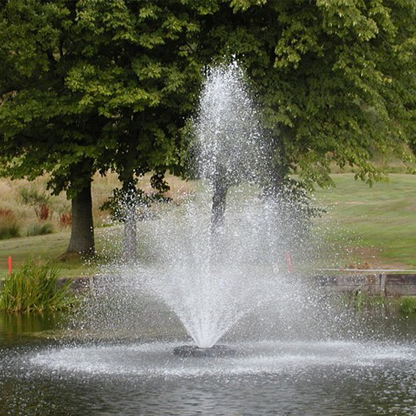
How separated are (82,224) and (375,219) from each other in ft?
49.1

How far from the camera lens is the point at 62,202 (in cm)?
5353

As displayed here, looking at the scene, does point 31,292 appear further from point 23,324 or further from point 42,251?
point 42,251

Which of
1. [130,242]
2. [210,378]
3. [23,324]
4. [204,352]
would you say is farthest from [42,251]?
[210,378]

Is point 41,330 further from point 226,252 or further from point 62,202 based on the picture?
point 62,202

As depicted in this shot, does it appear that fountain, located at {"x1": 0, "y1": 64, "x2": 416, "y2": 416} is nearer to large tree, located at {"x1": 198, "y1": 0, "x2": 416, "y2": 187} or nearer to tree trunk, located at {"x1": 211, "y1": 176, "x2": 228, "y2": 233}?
tree trunk, located at {"x1": 211, "y1": 176, "x2": 228, "y2": 233}

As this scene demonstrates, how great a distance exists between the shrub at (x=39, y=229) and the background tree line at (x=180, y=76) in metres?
12.5

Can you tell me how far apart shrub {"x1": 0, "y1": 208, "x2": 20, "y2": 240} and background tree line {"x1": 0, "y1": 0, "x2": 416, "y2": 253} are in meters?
12.4

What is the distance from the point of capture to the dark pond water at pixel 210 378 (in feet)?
50.4

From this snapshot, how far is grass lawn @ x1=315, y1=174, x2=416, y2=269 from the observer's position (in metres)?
36.6

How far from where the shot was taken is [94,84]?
32.6 metres

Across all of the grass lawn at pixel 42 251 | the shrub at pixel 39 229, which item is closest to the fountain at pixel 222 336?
the grass lawn at pixel 42 251

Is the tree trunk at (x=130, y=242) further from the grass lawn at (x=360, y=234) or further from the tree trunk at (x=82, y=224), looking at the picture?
the tree trunk at (x=82, y=224)

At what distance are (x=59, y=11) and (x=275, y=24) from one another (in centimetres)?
657

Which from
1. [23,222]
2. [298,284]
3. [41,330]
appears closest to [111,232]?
[23,222]
